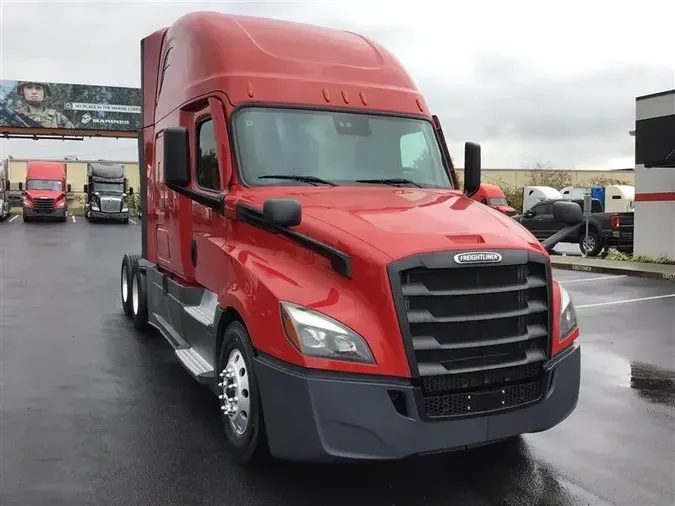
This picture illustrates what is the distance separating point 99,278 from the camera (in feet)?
46.7

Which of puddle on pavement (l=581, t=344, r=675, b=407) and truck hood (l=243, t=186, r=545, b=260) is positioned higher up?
truck hood (l=243, t=186, r=545, b=260)

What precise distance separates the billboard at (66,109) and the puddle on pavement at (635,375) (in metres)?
43.1

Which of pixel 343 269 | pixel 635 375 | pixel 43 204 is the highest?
pixel 43 204

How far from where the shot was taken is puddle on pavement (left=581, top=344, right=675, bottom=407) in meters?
6.02

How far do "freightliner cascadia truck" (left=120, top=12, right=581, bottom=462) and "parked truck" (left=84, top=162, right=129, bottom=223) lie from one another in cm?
3290

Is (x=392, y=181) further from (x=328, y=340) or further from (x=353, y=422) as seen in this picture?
(x=353, y=422)

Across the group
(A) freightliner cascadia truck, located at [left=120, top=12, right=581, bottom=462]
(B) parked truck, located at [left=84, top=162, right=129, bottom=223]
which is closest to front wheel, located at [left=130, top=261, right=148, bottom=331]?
(A) freightliner cascadia truck, located at [left=120, top=12, right=581, bottom=462]

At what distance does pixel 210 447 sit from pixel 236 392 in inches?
24.1

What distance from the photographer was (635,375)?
264 inches

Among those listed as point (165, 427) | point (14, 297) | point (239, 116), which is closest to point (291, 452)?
point (165, 427)

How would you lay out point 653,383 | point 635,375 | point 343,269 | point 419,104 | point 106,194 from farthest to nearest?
point 106,194 < point 635,375 < point 653,383 < point 419,104 < point 343,269

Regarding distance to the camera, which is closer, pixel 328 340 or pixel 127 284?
pixel 328 340

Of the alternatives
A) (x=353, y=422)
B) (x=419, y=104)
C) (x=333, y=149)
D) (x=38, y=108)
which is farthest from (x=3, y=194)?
(x=353, y=422)

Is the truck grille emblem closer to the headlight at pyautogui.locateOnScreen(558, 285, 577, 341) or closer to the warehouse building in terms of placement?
the headlight at pyautogui.locateOnScreen(558, 285, 577, 341)
